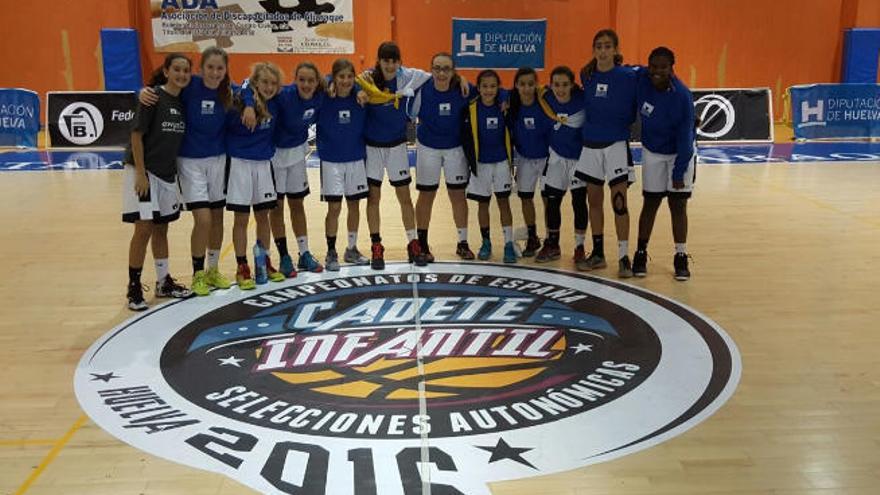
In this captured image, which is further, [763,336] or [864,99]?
[864,99]

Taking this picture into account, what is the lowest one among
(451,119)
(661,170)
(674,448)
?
(674,448)

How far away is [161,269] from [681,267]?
370 centimetres

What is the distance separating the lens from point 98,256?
6.36m

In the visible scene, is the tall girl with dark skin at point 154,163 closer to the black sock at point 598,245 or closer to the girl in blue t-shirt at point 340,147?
the girl in blue t-shirt at point 340,147

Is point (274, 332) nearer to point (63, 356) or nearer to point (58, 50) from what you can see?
point (63, 356)

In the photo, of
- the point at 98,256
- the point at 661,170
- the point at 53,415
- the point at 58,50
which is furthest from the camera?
the point at 58,50

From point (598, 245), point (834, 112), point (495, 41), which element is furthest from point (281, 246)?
point (834, 112)

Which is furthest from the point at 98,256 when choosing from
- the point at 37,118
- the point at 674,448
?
the point at 37,118

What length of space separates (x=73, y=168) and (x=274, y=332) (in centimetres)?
749

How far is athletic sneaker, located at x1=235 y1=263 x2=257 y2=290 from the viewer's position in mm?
5395

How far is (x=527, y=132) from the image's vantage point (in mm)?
5984

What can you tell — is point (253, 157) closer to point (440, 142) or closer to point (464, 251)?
point (440, 142)

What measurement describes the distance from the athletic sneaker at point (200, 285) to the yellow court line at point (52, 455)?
1.75 meters

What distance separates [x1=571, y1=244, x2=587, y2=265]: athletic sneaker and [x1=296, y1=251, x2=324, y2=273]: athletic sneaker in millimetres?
1955
